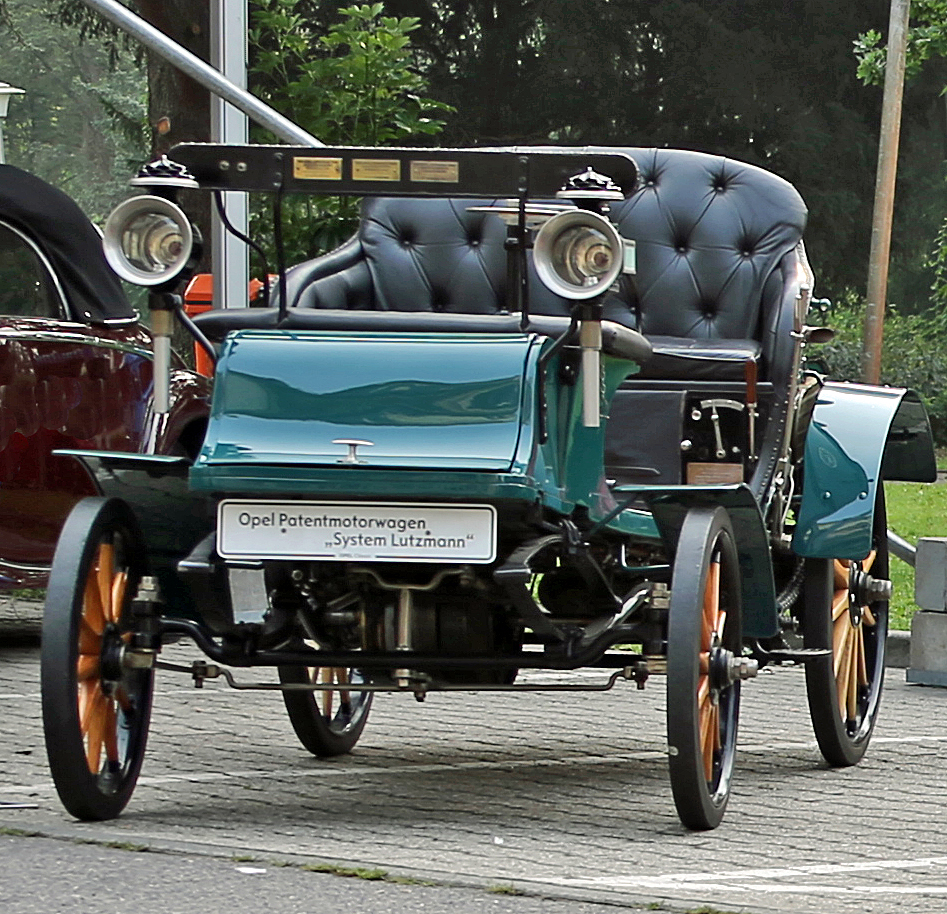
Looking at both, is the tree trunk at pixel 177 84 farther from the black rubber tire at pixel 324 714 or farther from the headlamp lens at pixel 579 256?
the headlamp lens at pixel 579 256

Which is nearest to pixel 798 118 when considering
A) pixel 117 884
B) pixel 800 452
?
pixel 800 452

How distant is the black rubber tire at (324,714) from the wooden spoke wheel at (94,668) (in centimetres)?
101

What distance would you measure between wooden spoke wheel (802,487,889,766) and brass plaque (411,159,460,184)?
1925 mm

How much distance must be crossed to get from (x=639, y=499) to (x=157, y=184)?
5.06 ft

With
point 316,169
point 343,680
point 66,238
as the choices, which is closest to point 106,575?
point 316,169

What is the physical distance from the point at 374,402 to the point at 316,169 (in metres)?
0.71

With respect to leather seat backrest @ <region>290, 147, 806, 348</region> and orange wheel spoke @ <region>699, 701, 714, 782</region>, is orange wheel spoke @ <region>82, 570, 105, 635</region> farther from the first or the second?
leather seat backrest @ <region>290, 147, 806, 348</region>

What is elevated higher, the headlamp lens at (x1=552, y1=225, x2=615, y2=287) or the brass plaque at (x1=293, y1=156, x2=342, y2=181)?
the brass plaque at (x1=293, y1=156, x2=342, y2=181)

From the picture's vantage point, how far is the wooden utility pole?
2484 centimetres

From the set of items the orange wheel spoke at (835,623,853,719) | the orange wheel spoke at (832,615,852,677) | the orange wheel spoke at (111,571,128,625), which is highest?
the orange wheel spoke at (111,571,128,625)

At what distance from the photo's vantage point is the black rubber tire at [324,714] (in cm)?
753

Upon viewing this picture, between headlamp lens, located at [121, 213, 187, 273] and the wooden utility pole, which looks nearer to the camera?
headlamp lens, located at [121, 213, 187, 273]

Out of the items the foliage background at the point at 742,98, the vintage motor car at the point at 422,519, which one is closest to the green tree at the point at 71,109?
the vintage motor car at the point at 422,519

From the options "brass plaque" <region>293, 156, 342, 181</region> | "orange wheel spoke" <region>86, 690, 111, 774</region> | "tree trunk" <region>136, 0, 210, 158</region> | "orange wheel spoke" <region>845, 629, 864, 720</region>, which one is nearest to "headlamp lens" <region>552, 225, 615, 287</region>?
"brass plaque" <region>293, 156, 342, 181</region>
